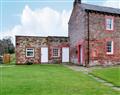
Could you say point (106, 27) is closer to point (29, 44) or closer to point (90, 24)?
point (90, 24)

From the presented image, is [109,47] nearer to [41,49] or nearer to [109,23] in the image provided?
[109,23]

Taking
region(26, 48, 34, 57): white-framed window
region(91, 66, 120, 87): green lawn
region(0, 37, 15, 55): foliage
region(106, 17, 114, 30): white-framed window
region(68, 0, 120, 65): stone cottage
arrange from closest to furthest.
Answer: region(91, 66, 120, 87): green lawn < region(68, 0, 120, 65): stone cottage < region(106, 17, 114, 30): white-framed window < region(26, 48, 34, 57): white-framed window < region(0, 37, 15, 55): foliage

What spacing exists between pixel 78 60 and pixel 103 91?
690 inches

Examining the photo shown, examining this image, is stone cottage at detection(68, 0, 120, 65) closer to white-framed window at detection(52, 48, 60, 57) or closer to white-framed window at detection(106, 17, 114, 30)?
white-framed window at detection(106, 17, 114, 30)

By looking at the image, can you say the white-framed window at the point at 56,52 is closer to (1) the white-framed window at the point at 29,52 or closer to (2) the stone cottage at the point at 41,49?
(2) the stone cottage at the point at 41,49

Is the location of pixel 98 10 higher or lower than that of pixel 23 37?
higher

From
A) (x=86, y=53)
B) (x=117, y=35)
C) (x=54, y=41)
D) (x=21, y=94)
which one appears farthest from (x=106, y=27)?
(x=21, y=94)

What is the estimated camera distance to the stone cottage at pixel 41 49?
1200 inches

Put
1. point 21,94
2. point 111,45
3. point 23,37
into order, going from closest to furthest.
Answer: point 21,94 → point 111,45 → point 23,37

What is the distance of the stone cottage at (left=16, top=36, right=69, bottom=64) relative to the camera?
3047cm

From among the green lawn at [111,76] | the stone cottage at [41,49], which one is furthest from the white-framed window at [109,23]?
the green lawn at [111,76]

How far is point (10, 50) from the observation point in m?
54.4

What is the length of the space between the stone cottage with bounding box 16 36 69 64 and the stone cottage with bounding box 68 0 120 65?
3381 mm

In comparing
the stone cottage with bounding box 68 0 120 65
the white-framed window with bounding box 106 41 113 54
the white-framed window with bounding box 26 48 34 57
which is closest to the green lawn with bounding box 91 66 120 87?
the stone cottage with bounding box 68 0 120 65
